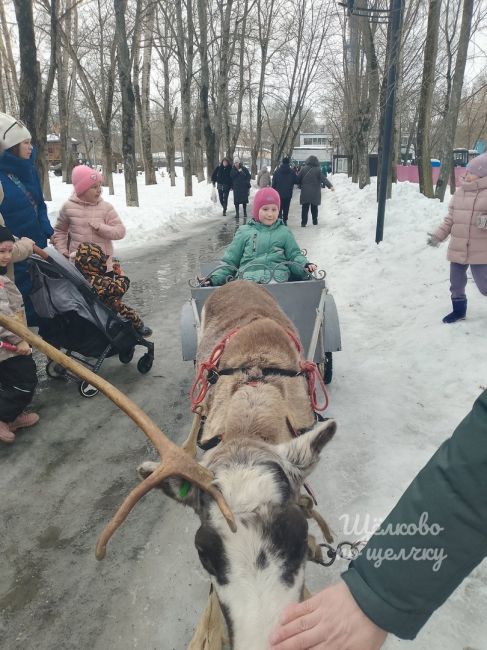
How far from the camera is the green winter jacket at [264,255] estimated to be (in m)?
5.38

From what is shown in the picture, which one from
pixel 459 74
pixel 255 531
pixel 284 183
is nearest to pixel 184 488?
pixel 255 531

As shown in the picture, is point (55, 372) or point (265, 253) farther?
point (265, 253)

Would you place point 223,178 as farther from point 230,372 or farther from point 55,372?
point 230,372

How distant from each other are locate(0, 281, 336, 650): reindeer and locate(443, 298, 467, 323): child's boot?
149 inches

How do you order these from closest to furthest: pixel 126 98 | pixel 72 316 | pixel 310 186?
Answer: pixel 72 316, pixel 310 186, pixel 126 98

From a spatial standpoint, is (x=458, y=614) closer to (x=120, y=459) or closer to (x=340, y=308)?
(x=120, y=459)

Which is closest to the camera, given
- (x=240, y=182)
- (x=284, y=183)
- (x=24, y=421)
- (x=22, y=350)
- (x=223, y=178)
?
(x=22, y=350)

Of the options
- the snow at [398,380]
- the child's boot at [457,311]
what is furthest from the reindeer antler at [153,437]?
the child's boot at [457,311]

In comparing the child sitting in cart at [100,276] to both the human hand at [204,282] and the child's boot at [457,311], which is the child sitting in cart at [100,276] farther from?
the child's boot at [457,311]

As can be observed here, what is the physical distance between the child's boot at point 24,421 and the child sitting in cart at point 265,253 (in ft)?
7.35

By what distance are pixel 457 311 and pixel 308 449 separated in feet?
14.7

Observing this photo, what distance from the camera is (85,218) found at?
5477 millimetres

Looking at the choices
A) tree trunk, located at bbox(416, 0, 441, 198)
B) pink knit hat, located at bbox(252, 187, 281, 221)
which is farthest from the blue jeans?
tree trunk, located at bbox(416, 0, 441, 198)

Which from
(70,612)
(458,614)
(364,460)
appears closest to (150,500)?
(70,612)
